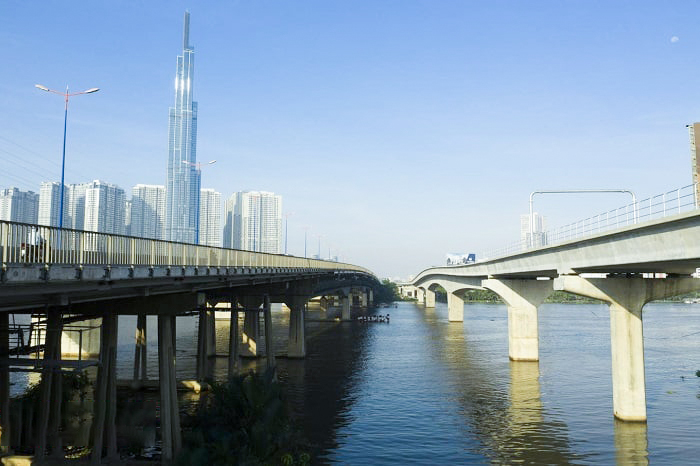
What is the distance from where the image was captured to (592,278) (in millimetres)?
37031

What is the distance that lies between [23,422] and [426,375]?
33659mm

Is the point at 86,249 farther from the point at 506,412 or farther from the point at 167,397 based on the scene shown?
the point at 506,412

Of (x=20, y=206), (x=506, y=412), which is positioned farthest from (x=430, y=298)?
(x=506, y=412)

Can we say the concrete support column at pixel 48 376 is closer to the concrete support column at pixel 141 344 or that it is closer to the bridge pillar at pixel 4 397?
the bridge pillar at pixel 4 397

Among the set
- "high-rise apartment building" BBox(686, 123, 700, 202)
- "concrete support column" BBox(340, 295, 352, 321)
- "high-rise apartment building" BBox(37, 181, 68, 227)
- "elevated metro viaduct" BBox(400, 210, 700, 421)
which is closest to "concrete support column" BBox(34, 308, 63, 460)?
"elevated metro viaduct" BBox(400, 210, 700, 421)

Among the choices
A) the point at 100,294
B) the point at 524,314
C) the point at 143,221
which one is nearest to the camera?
the point at 100,294

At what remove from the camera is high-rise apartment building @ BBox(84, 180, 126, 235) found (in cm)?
7119

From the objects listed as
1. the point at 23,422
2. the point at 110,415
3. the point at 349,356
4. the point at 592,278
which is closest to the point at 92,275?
the point at 110,415

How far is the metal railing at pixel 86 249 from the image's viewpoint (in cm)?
1517

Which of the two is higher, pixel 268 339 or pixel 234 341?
pixel 234 341

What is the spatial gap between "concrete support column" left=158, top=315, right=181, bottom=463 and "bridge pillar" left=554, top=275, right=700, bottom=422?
2568cm

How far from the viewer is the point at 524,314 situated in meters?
60.8

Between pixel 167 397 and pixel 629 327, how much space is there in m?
27.0

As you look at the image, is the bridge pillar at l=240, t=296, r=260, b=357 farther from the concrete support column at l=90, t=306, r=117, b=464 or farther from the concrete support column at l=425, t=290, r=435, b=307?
the concrete support column at l=425, t=290, r=435, b=307
